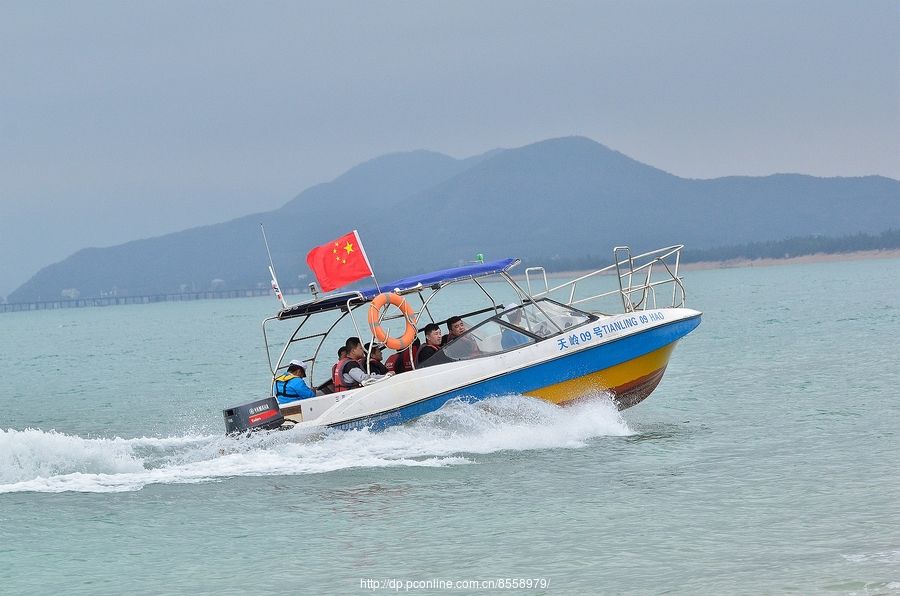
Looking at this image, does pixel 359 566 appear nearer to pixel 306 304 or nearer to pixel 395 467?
pixel 395 467

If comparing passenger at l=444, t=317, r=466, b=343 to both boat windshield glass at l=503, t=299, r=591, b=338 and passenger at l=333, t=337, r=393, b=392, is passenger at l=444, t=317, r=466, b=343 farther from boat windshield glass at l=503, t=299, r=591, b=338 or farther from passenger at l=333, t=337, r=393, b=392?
passenger at l=333, t=337, r=393, b=392

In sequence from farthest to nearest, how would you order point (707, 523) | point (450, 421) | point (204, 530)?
point (450, 421) → point (204, 530) → point (707, 523)

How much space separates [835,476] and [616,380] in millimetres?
4231

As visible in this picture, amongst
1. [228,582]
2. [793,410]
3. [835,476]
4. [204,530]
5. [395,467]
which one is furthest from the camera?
[793,410]

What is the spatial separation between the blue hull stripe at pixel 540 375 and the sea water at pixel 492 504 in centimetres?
18

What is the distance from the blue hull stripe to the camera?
16.6 metres

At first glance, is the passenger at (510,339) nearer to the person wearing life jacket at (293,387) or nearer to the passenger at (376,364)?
the passenger at (376,364)

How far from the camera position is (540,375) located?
664 inches

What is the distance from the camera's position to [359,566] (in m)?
11.3

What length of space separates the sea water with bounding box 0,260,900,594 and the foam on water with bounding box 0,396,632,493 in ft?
0.10

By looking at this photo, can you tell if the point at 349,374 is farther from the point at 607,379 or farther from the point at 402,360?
the point at 607,379

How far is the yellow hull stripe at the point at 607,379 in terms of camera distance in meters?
17.0

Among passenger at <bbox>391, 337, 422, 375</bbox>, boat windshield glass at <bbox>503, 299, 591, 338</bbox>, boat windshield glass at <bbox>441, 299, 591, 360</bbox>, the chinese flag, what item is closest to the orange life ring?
passenger at <bbox>391, 337, 422, 375</bbox>

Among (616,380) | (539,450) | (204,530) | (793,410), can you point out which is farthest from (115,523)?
(793,410)
